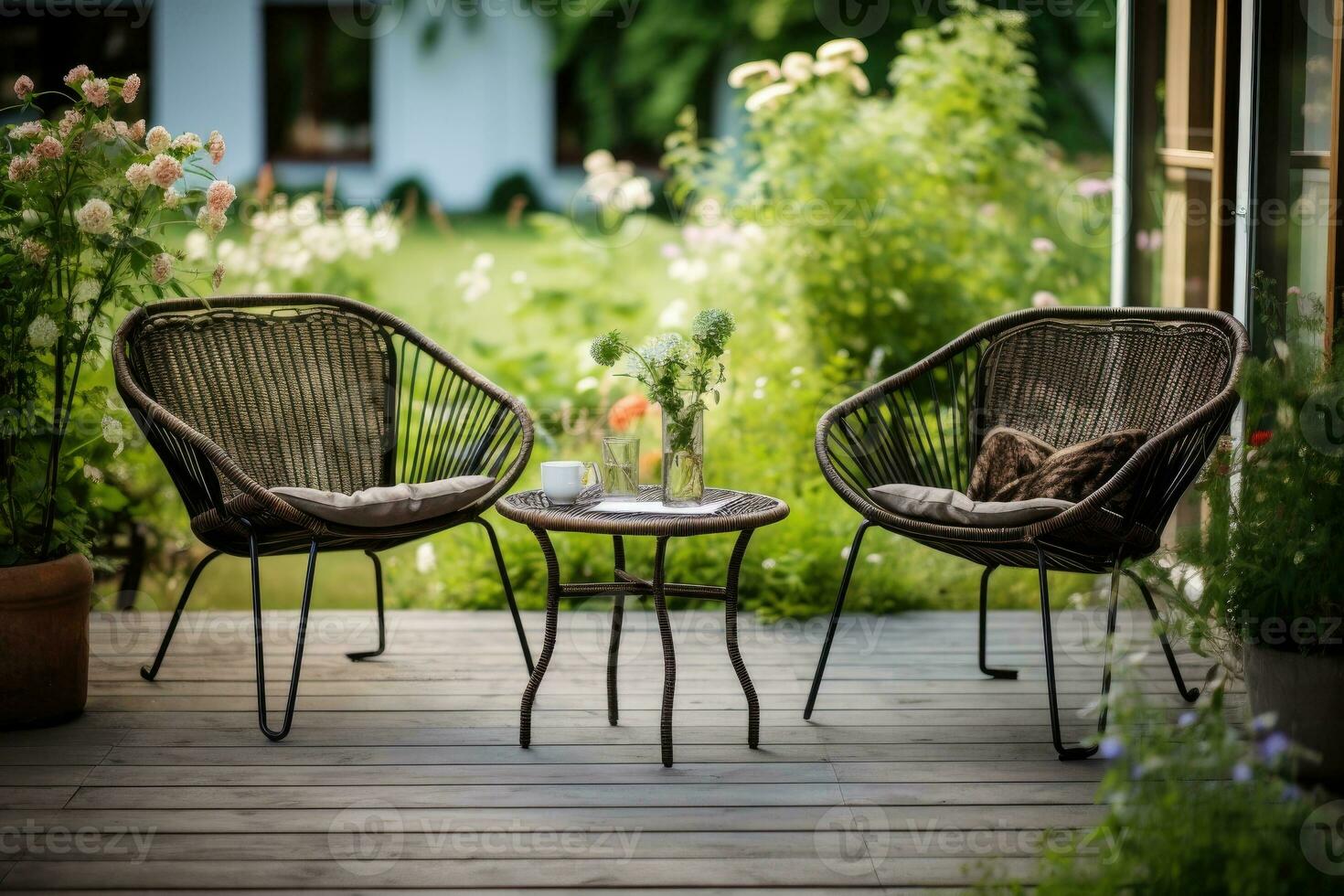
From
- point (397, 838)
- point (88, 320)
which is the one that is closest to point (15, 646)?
point (88, 320)

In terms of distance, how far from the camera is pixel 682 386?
8.74ft

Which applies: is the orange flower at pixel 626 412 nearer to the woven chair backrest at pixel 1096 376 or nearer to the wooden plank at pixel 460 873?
the woven chair backrest at pixel 1096 376

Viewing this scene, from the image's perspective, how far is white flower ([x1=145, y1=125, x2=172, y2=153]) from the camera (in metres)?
2.68

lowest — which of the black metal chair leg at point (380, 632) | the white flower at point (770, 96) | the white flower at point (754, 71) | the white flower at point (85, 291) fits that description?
the black metal chair leg at point (380, 632)

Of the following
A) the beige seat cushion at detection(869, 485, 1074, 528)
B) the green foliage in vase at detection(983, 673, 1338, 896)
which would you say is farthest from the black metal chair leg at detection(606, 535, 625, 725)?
the green foliage in vase at detection(983, 673, 1338, 896)

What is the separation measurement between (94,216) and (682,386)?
3.90 ft

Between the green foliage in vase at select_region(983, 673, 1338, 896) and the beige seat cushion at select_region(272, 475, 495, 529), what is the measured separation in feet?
5.17

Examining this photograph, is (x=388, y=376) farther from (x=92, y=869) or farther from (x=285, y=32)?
(x=285, y=32)

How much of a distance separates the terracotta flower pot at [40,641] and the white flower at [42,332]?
1.53ft

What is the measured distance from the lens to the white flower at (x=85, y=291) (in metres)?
2.70

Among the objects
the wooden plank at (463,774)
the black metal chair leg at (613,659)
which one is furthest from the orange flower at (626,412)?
the wooden plank at (463,774)

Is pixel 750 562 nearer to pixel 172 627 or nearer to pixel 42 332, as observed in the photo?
pixel 172 627

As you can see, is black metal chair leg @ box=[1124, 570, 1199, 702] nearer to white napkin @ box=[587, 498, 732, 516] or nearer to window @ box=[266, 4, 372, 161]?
white napkin @ box=[587, 498, 732, 516]

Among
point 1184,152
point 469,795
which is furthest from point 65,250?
point 1184,152
